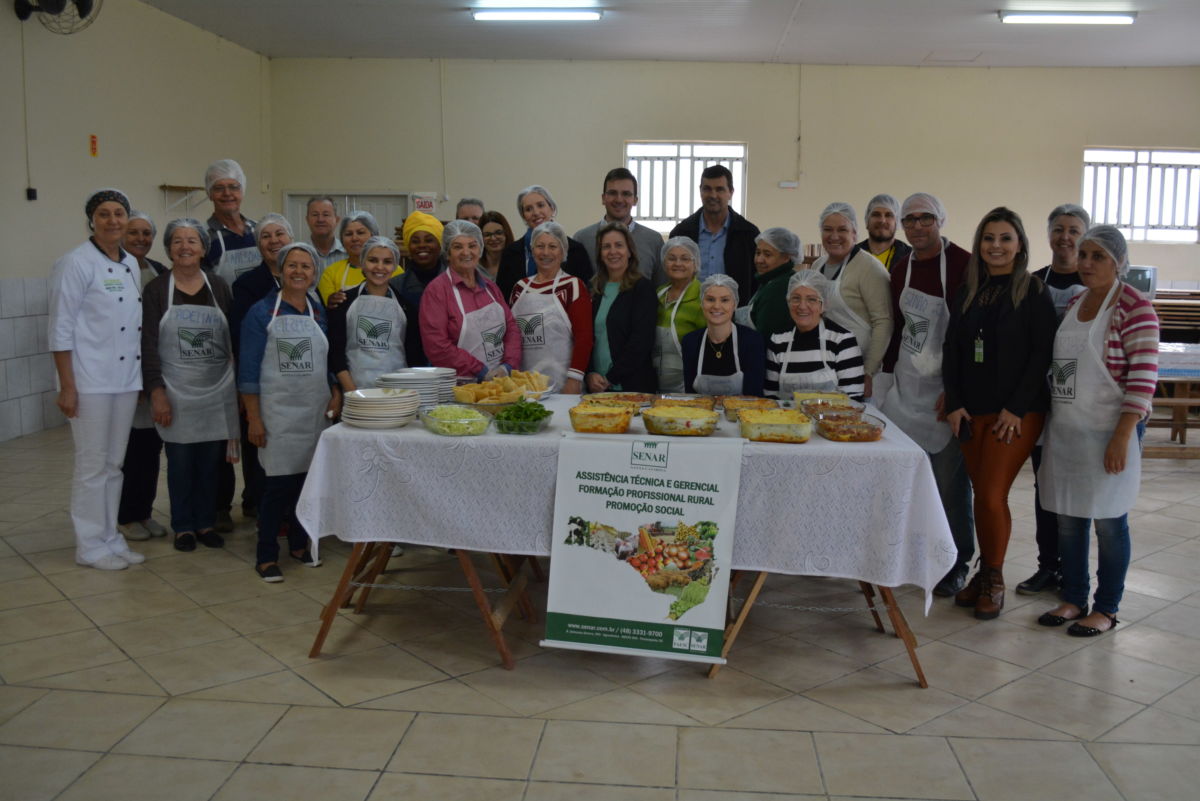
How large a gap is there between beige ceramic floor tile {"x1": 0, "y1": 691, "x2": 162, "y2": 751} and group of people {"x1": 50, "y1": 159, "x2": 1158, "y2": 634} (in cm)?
92

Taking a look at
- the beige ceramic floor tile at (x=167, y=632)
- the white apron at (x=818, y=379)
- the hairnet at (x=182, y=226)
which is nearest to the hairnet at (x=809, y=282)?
the white apron at (x=818, y=379)

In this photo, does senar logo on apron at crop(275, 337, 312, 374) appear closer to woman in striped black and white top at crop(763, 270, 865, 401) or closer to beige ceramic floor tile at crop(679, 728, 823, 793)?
woman in striped black and white top at crop(763, 270, 865, 401)

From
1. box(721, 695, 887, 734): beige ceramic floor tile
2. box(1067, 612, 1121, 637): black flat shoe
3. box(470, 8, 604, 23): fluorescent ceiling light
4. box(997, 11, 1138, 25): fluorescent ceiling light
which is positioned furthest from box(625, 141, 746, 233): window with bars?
box(721, 695, 887, 734): beige ceramic floor tile

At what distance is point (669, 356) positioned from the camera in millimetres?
4031

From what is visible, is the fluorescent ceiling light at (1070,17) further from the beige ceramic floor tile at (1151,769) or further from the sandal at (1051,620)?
the beige ceramic floor tile at (1151,769)

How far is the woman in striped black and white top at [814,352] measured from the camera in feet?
11.7

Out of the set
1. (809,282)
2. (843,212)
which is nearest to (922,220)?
(843,212)

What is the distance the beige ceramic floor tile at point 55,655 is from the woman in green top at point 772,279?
9.17 feet

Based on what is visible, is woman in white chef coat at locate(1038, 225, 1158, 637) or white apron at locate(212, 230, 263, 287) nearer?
woman in white chef coat at locate(1038, 225, 1158, 637)

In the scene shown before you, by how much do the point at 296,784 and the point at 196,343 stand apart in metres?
2.42

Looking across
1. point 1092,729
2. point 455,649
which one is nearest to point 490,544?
point 455,649

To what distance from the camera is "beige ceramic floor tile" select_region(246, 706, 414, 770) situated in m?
2.42

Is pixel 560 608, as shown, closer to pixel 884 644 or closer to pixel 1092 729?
pixel 884 644

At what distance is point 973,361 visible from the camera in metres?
3.43
